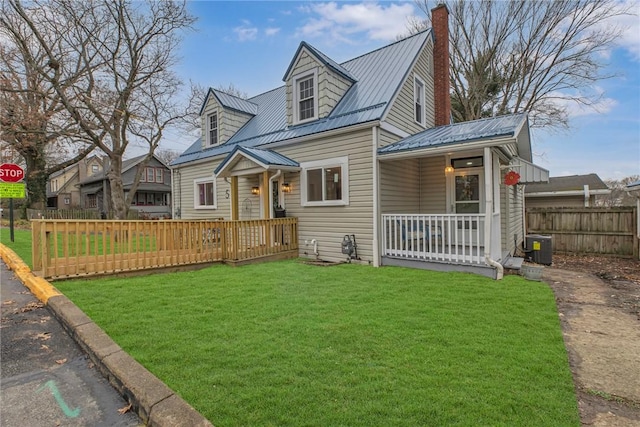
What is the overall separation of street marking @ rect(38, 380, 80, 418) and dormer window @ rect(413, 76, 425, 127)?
34.5 feet


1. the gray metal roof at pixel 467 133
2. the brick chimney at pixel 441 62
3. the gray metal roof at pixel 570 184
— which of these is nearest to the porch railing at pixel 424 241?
the gray metal roof at pixel 467 133

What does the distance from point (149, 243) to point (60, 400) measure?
5.40 meters

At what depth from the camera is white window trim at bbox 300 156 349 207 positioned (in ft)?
29.7

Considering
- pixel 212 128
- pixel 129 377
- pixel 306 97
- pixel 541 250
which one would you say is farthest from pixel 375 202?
pixel 212 128

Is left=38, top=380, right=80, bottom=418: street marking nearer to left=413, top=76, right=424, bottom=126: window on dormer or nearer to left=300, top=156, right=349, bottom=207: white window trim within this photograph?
left=300, top=156, right=349, bottom=207: white window trim

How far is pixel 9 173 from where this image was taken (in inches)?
439

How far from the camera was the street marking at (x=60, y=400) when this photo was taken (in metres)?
2.36

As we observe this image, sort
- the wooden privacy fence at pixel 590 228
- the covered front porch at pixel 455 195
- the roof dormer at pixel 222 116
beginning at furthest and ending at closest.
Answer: the roof dormer at pixel 222 116
the wooden privacy fence at pixel 590 228
the covered front porch at pixel 455 195

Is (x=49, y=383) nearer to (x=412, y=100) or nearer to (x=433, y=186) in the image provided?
(x=433, y=186)

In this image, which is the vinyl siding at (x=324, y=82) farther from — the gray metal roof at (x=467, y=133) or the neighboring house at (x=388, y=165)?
the gray metal roof at (x=467, y=133)

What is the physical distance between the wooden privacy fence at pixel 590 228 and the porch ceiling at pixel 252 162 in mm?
9793

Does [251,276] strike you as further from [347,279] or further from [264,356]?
[264,356]

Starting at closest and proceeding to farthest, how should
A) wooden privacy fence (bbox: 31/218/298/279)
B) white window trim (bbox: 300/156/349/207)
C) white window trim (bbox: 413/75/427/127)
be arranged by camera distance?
1. wooden privacy fence (bbox: 31/218/298/279)
2. white window trim (bbox: 300/156/349/207)
3. white window trim (bbox: 413/75/427/127)

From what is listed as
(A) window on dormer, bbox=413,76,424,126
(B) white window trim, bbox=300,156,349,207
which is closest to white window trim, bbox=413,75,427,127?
(A) window on dormer, bbox=413,76,424,126
